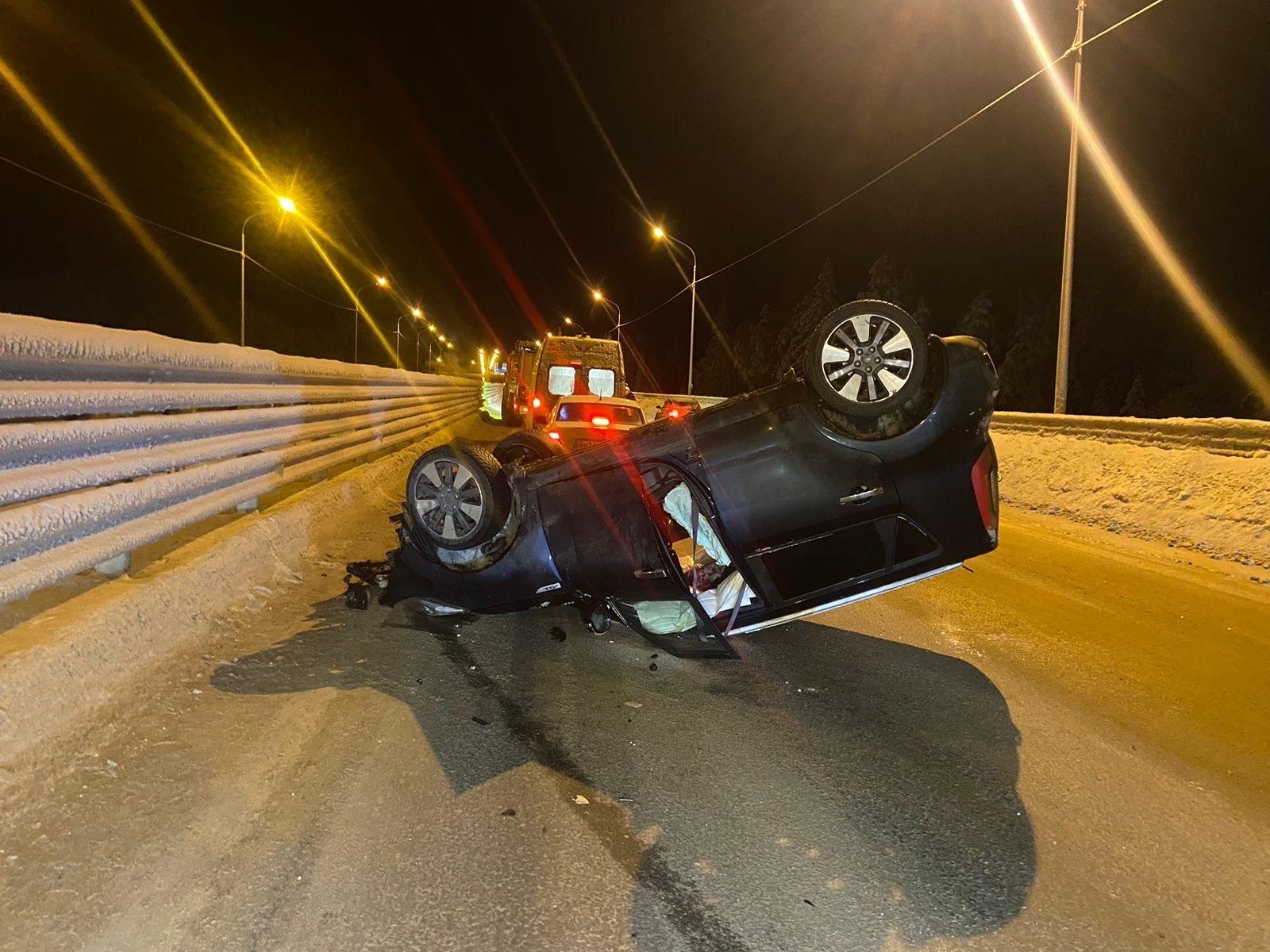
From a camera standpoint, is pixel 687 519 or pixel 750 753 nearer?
pixel 750 753

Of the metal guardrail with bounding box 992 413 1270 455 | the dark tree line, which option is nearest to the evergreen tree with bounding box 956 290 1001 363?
the dark tree line

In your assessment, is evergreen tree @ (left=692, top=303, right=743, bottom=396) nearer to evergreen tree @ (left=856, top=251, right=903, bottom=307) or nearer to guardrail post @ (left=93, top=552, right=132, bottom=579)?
evergreen tree @ (left=856, top=251, right=903, bottom=307)

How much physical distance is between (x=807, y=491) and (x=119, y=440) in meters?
3.79

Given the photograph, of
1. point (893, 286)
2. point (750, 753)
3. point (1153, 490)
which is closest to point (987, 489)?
point (750, 753)

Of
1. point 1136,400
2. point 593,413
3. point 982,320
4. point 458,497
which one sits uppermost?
point 982,320

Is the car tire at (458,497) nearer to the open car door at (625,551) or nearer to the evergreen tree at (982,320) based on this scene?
the open car door at (625,551)

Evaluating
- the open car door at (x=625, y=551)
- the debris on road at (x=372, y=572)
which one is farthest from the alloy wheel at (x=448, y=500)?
the debris on road at (x=372, y=572)

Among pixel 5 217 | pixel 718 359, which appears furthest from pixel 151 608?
pixel 718 359

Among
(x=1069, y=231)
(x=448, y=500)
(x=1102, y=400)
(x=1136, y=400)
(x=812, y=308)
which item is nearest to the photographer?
(x=448, y=500)

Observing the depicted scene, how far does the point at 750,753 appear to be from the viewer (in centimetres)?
358

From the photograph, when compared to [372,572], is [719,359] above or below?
above

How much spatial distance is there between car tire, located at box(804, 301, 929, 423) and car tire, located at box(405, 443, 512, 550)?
81.7 inches

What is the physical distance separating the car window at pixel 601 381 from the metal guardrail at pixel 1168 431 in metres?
9.53

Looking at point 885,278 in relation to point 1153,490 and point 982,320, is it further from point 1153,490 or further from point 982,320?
point 1153,490
